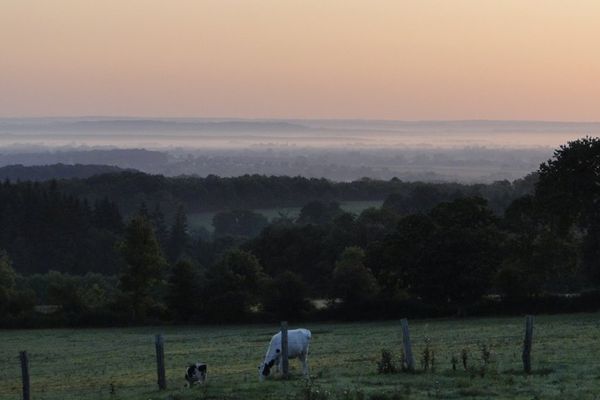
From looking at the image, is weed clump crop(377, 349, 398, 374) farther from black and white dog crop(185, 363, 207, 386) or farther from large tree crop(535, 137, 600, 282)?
large tree crop(535, 137, 600, 282)

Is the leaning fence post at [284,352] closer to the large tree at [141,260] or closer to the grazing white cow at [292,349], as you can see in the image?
the grazing white cow at [292,349]

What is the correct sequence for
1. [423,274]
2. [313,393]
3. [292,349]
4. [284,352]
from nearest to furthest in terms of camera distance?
1. [313,393]
2. [284,352]
3. [292,349]
4. [423,274]

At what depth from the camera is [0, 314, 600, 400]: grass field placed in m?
21.9

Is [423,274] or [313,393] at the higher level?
[313,393]

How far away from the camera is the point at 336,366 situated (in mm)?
29938

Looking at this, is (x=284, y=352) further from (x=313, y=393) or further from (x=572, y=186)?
(x=572, y=186)

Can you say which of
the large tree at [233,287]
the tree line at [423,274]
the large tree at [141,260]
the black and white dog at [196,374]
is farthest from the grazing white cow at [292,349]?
the large tree at [141,260]

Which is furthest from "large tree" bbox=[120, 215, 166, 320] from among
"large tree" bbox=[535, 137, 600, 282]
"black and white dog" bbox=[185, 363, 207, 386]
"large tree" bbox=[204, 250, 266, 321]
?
"black and white dog" bbox=[185, 363, 207, 386]

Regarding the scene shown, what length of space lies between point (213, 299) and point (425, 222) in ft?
54.1

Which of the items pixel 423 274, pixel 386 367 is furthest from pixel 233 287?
pixel 386 367

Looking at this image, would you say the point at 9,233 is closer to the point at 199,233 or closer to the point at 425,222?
the point at 199,233

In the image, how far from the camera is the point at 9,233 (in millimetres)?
156875

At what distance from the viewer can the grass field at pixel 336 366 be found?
2194cm

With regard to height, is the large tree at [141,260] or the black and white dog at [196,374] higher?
the black and white dog at [196,374]
